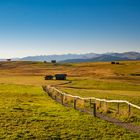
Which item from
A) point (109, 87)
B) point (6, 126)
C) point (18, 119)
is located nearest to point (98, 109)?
point (18, 119)

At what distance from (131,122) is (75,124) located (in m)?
4.19

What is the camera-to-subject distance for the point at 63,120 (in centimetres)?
2373

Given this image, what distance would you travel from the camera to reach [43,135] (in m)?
18.8

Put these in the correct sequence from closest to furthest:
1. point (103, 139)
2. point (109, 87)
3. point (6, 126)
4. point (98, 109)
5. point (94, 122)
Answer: point (103, 139), point (6, 126), point (94, 122), point (98, 109), point (109, 87)

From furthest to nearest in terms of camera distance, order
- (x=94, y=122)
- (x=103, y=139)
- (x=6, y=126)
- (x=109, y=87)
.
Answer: (x=109, y=87), (x=94, y=122), (x=6, y=126), (x=103, y=139)

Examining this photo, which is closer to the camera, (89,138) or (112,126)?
(89,138)

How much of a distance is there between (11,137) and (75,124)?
544cm

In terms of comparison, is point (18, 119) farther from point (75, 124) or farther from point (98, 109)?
point (98, 109)

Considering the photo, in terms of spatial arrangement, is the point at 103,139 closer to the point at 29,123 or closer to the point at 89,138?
the point at 89,138

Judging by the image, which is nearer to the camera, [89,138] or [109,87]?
[89,138]

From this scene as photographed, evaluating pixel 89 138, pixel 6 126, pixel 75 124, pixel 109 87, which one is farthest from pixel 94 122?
pixel 109 87

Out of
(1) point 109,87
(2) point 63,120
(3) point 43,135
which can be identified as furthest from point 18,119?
(1) point 109,87

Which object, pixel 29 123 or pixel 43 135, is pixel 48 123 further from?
pixel 43 135

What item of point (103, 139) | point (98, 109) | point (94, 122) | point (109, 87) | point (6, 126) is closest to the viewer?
point (103, 139)
